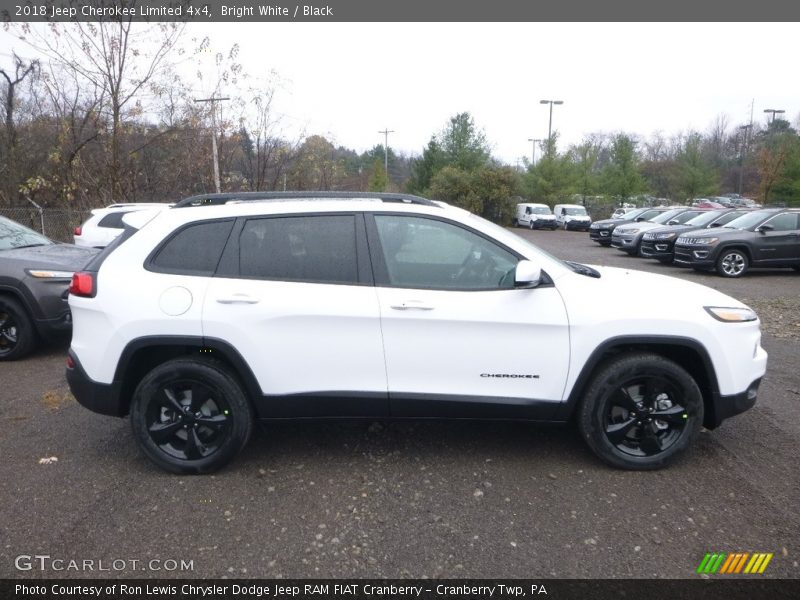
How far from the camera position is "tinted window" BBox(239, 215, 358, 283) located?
3.61m

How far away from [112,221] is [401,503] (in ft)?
29.4

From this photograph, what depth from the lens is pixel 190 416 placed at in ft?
11.9

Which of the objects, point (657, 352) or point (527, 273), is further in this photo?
point (657, 352)

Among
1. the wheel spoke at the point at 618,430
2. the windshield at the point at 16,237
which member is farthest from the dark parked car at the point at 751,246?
the windshield at the point at 16,237

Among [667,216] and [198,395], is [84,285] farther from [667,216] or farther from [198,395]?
[667,216]

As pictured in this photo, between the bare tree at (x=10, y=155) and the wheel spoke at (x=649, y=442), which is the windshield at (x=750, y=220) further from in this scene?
the bare tree at (x=10, y=155)

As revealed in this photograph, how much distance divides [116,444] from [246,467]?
111 centimetres

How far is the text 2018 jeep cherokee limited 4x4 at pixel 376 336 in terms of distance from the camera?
350cm

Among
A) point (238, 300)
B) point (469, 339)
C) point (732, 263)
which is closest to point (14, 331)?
point (238, 300)

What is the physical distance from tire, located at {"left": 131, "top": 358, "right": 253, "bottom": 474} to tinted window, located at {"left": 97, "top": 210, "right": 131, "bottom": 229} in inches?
297

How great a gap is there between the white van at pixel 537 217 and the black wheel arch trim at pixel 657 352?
32.0 metres
